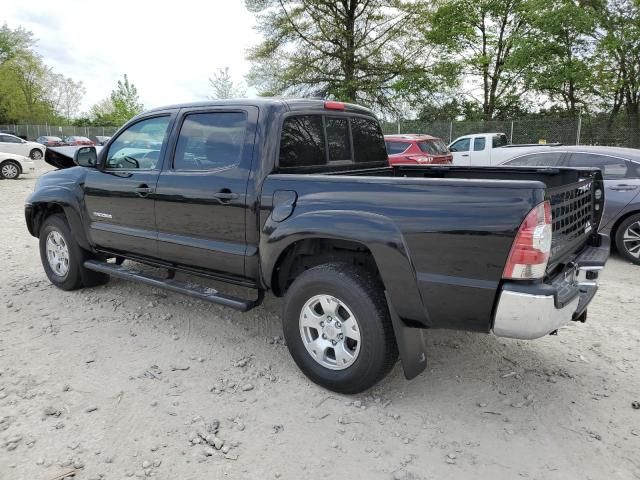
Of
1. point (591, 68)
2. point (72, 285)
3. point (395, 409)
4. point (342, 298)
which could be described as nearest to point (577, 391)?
point (395, 409)

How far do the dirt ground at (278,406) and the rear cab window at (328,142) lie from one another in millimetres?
1510

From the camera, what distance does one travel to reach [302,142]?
3.72 m

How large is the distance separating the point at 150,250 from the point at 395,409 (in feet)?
8.26

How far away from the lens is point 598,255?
3.39 meters

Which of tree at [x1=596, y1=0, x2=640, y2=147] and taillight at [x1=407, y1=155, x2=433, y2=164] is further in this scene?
tree at [x1=596, y1=0, x2=640, y2=147]

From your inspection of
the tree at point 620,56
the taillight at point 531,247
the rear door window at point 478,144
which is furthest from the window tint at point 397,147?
the tree at point 620,56

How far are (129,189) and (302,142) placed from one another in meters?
1.70

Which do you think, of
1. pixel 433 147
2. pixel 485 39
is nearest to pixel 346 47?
pixel 485 39

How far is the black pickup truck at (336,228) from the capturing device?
2.54 m

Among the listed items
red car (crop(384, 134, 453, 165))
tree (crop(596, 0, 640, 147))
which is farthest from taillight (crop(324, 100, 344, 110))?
tree (crop(596, 0, 640, 147))

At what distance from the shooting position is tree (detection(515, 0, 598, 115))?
21203mm

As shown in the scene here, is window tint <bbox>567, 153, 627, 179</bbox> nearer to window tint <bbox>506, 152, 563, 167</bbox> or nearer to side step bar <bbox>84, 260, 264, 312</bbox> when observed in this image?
window tint <bbox>506, 152, 563, 167</bbox>

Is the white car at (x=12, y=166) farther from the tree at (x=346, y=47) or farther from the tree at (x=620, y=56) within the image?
the tree at (x=620, y=56)

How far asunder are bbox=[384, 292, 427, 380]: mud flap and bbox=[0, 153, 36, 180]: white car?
18.8 meters
